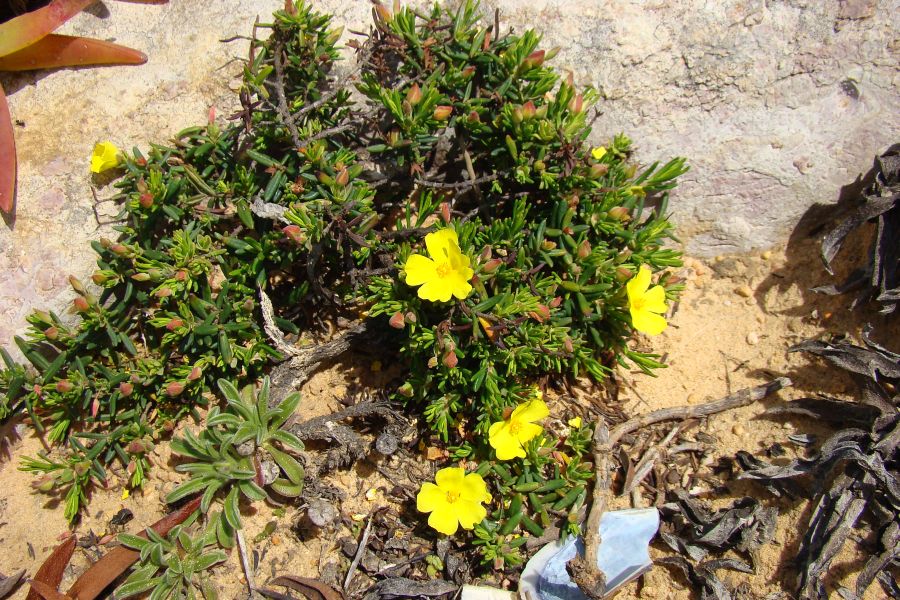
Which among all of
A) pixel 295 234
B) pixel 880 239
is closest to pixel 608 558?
pixel 295 234

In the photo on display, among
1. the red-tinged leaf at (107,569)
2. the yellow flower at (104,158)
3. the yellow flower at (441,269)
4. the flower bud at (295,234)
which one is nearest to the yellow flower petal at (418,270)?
the yellow flower at (441,269)

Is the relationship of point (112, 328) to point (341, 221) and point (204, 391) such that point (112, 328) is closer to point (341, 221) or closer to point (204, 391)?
point (204, 391)

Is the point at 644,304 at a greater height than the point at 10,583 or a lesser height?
greater

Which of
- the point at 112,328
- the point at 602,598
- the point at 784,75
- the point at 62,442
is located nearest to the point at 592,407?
the point at 602,598

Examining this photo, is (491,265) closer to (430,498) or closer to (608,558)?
(430,498)

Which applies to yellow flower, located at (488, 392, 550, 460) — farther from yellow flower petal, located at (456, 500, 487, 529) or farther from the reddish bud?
the reddish bud
